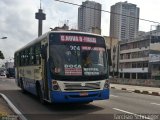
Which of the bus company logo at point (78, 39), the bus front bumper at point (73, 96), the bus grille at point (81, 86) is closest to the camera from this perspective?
the bus front bumper at point (73, 96)

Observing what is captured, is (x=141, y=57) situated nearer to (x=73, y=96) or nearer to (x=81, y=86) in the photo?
(x=81, y=86)

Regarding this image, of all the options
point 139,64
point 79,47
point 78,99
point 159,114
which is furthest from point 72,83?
point 139,64

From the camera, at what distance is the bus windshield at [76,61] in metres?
13.8

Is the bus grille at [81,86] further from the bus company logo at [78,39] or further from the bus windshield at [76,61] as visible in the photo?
the bus company logo at [78,39]

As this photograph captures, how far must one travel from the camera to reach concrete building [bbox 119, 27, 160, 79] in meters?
86.1

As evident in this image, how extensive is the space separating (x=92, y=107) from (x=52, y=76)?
245cm

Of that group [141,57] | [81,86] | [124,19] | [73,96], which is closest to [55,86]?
[73,96]

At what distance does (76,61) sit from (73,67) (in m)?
0.31

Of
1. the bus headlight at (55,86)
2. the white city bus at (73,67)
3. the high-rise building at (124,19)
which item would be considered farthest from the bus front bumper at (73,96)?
the high-rise building at (124,19)

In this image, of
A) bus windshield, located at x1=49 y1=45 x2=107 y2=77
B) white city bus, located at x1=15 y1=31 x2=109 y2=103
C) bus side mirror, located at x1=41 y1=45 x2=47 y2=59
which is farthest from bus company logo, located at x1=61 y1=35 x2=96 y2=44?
bus side mirror, located at x1=41 y1=45 x2=47 y2=59

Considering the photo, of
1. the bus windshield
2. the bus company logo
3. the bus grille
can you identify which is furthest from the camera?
the bus company logo

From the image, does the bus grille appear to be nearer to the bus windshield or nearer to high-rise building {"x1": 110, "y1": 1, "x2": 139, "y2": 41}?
the bus windshield

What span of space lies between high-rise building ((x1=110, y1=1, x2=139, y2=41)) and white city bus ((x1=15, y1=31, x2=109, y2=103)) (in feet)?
37.7

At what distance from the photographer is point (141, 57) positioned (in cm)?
9506
